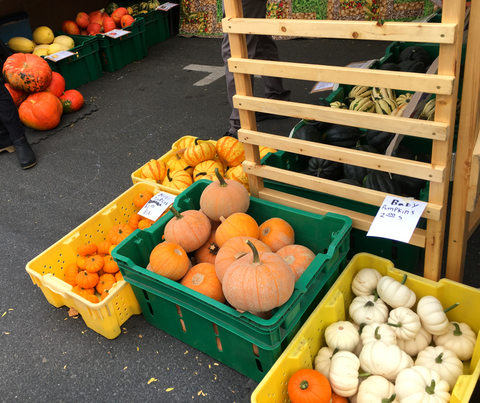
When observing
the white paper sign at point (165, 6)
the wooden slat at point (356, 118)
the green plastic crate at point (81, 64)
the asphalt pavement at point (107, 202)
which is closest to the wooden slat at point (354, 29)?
the wooden slat at point (356, 118)

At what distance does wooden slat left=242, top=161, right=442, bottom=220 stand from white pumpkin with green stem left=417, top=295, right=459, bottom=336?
1.15ft

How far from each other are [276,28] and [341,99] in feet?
5.24

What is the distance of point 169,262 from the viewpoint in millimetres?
1859

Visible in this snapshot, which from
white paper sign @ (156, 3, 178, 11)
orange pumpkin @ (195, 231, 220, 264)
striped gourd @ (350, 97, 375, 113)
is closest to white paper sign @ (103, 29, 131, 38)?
white paper sign @ (156, 3, 178, 11)

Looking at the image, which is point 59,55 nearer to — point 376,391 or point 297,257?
point 297,257

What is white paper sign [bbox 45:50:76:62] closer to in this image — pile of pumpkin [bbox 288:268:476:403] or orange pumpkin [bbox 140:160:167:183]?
orange pumpkin [bbox 140:160:167:183]

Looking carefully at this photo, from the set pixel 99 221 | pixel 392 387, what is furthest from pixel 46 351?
Answer: pixel 392 387

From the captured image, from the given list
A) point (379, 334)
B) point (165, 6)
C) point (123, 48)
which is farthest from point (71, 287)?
point (165, 6)

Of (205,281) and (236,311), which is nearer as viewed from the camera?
(236,311)

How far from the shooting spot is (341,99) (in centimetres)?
318

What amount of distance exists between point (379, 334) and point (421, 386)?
0.78 ft

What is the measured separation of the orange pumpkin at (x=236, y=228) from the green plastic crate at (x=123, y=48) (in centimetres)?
427

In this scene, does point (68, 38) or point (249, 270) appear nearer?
point (249, 270)

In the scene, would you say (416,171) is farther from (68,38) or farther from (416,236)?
(68,38)
